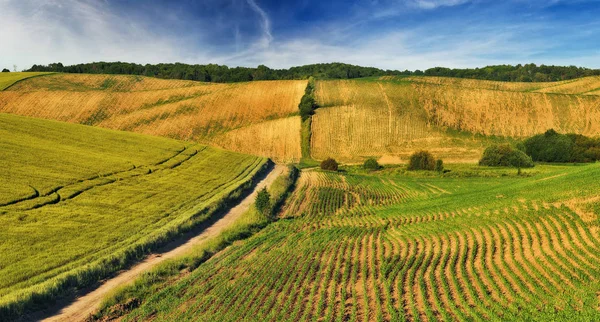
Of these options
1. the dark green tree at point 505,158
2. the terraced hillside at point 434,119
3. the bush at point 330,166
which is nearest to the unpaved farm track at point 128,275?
the bush at point 330,166

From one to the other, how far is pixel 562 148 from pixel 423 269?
70522 mm

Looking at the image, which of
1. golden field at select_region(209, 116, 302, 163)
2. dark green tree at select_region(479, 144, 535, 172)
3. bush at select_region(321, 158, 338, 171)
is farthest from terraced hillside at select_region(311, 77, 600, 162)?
bush at select_region(321, 158, 338, 171)

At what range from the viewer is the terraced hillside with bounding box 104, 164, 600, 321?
14.7 m

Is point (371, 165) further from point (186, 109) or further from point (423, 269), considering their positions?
point (186, 109)

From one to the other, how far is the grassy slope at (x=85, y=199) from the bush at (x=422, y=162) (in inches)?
1163

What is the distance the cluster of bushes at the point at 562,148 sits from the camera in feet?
234

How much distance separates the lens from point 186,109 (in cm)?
10306

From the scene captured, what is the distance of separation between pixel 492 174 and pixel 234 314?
55423mm

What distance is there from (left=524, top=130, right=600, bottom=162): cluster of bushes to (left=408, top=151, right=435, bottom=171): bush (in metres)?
26.0

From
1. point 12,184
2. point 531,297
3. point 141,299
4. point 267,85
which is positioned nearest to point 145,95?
point 267,85

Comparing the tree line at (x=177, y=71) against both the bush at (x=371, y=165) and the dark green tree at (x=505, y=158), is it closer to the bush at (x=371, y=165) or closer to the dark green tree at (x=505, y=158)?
the bush at (x=371, y=165)

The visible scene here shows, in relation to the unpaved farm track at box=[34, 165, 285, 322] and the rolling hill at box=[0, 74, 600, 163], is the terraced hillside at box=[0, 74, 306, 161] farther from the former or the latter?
the unpaved farm track at box=[34, 165, 285, 322]

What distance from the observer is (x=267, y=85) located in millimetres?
117438

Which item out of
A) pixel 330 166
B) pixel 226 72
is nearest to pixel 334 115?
pixel 330 166
